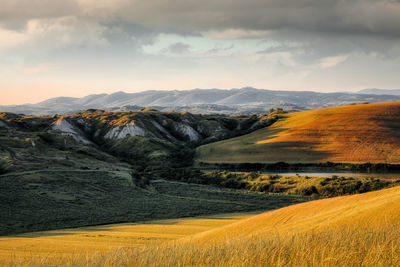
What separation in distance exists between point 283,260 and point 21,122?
107 m

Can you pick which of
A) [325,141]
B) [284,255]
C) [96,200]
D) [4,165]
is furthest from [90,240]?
[325,141]

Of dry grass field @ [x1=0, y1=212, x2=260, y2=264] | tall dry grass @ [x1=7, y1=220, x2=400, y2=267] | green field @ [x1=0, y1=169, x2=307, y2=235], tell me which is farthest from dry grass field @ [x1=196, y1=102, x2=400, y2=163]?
tall dry grass @ [x1=7, y1=220, x2=400, y2=267]

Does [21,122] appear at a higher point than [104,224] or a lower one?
higher

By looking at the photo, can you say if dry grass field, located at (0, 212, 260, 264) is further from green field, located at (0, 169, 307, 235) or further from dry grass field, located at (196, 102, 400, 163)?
dry grass field, located at (196, 102, 400, 163)

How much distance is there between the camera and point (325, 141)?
7612 centimetres

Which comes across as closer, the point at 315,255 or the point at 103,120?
the point at 315,255

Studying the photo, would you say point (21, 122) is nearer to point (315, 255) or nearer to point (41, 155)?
point (41, 155)

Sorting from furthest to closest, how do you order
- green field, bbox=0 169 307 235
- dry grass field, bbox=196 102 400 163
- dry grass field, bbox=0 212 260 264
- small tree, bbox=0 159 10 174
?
dry grass field, bbox=196 102 400 163, small tree, bbox=0 159 10 174, green field, bbox=0 169 307 235, dry grass field, bbox=0 212 260 264

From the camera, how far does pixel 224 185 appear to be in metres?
52.4

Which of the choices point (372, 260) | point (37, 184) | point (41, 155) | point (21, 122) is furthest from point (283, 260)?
point (21, 122)

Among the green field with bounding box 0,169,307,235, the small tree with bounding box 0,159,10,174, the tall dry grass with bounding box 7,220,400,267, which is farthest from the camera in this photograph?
the small tree with bounding box 0,159,10,174

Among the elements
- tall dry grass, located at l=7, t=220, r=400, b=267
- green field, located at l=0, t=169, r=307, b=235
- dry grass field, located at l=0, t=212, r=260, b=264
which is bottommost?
green field, located at l=0, t=169, r=307, b=235

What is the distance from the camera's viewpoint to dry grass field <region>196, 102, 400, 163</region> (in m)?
67.6

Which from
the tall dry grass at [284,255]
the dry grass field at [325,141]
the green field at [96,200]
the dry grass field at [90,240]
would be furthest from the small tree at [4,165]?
the tall dry grass at [284,255]
